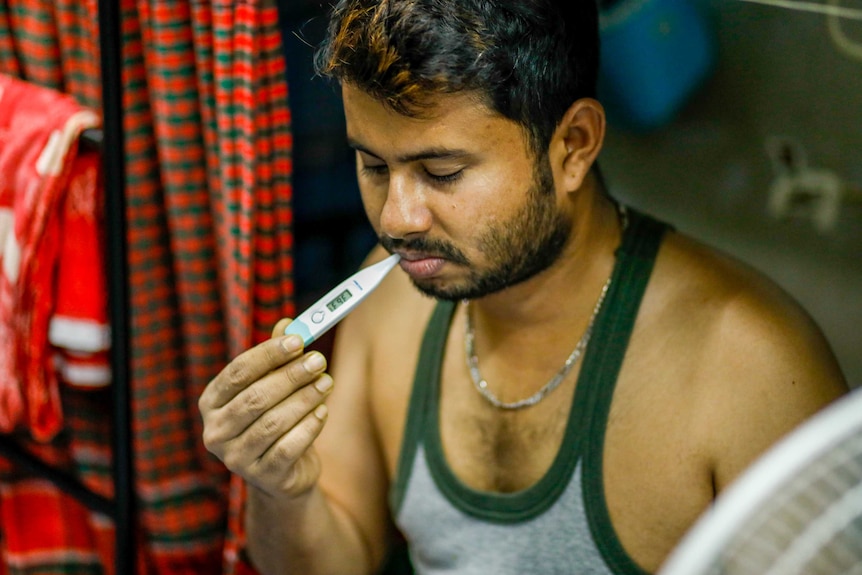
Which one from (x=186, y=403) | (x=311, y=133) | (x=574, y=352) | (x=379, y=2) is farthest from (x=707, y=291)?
(x=186, y=403)

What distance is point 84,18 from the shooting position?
4.70 ft

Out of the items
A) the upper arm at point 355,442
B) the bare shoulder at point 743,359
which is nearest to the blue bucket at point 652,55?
the bare shoulder at point 743,359

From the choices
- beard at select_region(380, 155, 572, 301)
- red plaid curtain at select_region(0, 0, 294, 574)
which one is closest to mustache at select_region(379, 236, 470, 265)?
beard at select_region(380, 155, 572, 301)

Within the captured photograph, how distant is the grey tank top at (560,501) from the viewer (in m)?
1.18

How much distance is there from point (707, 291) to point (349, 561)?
26.3 inches

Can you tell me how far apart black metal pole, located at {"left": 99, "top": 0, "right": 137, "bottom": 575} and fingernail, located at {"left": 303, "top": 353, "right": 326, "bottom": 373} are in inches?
19.2

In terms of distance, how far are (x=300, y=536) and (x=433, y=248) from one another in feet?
1.61

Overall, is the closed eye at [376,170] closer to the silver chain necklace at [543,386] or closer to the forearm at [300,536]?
the silver chain necklace at [543,386]

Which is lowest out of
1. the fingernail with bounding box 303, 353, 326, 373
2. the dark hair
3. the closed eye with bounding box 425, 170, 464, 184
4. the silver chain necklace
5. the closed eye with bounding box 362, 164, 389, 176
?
the silver chain necklace

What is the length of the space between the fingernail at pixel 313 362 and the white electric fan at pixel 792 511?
57 centimetres

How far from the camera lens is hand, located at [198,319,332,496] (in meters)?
1.02

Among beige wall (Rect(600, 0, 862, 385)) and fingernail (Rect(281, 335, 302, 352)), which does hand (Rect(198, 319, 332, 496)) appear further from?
beige wall (Rect(600, 0, 862, 385))

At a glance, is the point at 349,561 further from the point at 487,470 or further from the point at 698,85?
the point at 698,85

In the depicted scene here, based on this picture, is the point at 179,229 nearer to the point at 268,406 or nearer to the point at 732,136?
the point at 268,406
